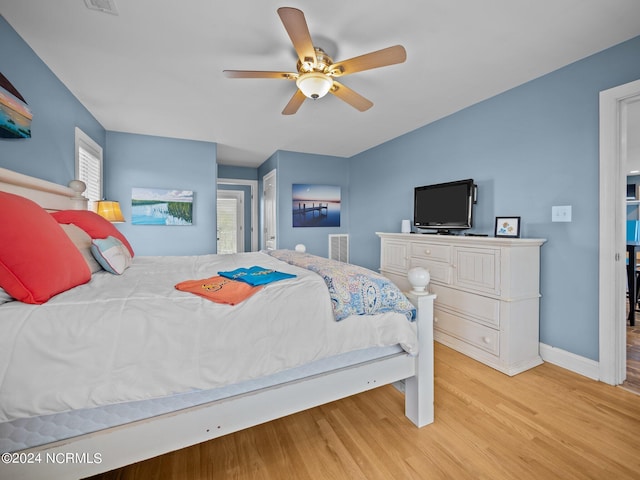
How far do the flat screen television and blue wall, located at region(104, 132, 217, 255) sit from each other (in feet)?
9.78

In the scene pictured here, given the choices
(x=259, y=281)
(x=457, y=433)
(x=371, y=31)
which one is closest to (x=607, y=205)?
(x=457, y=433)

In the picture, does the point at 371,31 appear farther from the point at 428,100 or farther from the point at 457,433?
the point at 457,433

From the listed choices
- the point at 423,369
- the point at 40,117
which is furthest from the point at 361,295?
the point at 40,117

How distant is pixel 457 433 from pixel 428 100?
2.82 metres

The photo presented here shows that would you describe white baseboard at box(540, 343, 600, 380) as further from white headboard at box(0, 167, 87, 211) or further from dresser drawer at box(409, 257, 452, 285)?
white headboard at box(0, 167, 87, 211)

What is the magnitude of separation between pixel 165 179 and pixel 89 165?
0.88 metres

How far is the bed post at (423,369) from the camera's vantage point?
61.0 inches

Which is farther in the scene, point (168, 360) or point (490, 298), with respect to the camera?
point (490, 298)

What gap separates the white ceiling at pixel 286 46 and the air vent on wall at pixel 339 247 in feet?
7.91

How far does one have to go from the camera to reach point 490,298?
232 cm

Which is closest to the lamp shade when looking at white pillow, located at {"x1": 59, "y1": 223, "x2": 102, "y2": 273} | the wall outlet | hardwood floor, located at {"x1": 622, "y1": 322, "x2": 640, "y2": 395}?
white pillow, located at {"x1": 59, "y1": 223, "x2": 102, "y2": 273}

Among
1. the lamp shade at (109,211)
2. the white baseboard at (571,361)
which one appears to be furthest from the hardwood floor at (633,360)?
the lamp shade at (109,211)

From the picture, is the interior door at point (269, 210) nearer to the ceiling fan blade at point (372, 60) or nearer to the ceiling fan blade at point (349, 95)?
the ceiling fan blade at point (349, 95)

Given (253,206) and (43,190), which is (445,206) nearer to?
(43,190)
